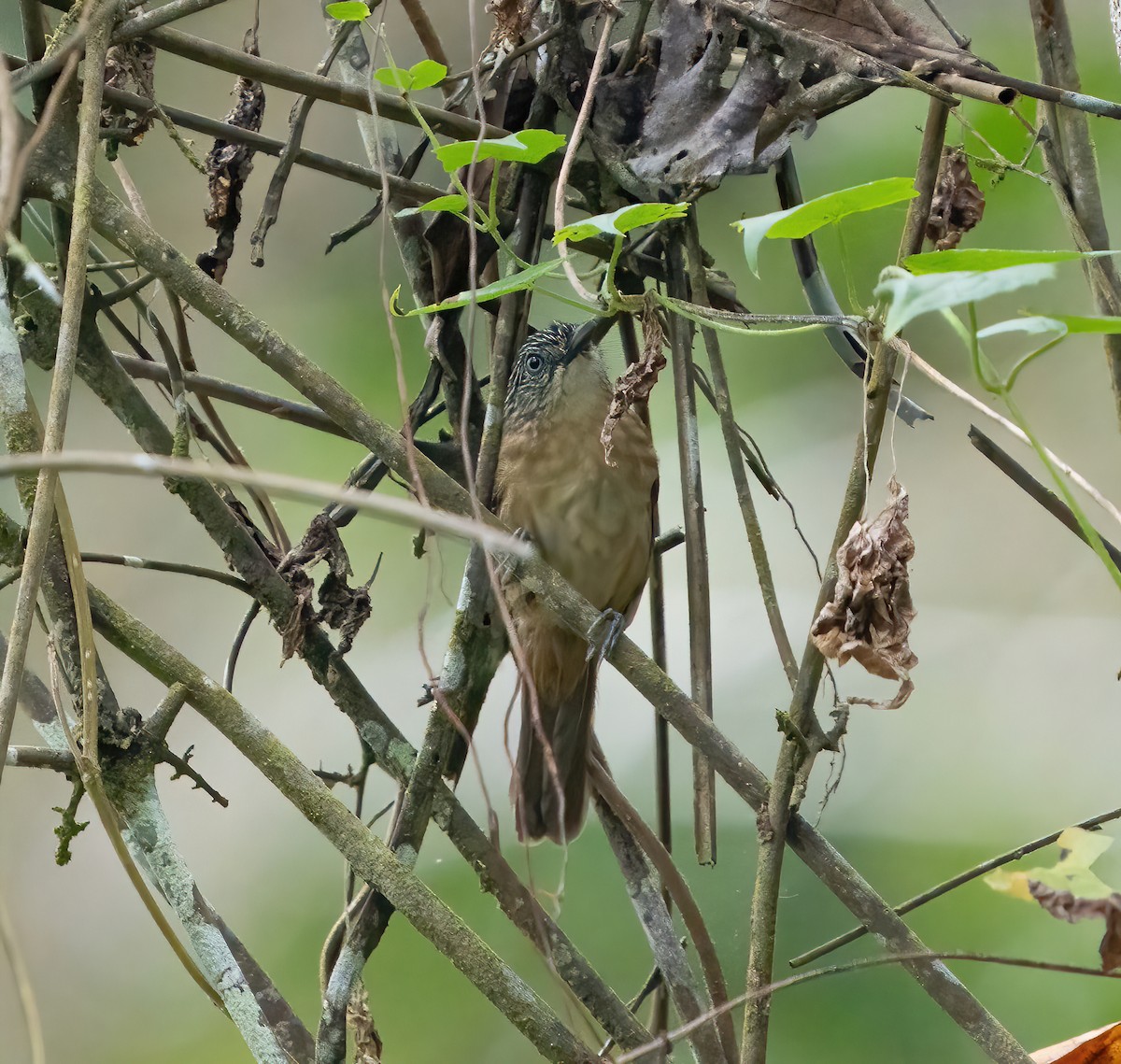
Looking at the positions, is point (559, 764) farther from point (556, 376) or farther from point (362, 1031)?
point (362, 1031)

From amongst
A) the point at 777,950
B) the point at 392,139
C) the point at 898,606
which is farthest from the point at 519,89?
the point at 777,950

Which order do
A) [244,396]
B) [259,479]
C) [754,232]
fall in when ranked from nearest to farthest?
[259,479] → [754,232] → [244,396]

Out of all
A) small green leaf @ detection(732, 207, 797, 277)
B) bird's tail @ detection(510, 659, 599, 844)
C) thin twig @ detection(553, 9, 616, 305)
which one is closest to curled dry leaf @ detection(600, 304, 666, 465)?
thin twig @ detection(553, 9, 616, 305)

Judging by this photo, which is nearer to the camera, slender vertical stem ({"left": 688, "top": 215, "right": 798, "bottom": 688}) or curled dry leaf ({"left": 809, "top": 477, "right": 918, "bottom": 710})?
curled dry leaf ({"left": 809, "top": 477, "right": 918, "bottom": 710})

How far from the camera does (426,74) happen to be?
4.49ft

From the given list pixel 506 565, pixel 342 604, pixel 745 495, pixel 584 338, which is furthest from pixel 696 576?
pixel 584 338

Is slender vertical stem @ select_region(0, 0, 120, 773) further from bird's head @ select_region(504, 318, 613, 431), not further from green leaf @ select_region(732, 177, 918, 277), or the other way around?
bird's head @ select_region(504, 318, 613, 431)

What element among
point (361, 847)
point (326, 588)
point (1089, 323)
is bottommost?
point (361, 847)

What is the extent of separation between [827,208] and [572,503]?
138cm

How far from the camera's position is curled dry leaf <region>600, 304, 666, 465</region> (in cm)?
138

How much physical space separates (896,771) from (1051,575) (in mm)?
802

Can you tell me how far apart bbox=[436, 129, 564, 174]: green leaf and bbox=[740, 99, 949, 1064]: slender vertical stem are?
16.1 inches

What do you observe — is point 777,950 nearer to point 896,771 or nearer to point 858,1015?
point 858,1015

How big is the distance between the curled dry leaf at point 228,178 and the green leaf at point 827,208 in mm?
875
